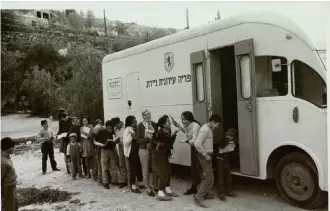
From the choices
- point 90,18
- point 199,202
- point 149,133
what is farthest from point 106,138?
point 199,202

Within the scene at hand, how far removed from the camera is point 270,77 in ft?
17.6

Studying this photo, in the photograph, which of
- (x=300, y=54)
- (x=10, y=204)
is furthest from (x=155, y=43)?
(x=10, y=204)

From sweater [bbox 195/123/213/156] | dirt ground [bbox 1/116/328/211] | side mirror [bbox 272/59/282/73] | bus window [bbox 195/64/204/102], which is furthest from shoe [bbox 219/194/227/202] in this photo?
side mirror [bbox 272/59/282/73]

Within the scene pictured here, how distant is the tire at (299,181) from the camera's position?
4922 mm

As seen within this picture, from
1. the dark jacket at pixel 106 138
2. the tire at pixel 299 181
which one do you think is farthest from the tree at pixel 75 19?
the tire at pixel 299 181

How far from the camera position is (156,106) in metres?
7.57

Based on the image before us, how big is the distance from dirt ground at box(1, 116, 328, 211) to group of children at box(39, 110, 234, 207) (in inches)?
7.7

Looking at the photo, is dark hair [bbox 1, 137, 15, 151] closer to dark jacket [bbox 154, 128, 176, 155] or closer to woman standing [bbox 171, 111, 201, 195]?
dark jacket [bbox 154, 128, 176, 155]

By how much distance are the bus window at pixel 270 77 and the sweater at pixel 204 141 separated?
0.93 meters

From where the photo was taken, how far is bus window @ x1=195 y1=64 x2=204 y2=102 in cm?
639

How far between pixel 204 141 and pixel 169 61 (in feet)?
7.15

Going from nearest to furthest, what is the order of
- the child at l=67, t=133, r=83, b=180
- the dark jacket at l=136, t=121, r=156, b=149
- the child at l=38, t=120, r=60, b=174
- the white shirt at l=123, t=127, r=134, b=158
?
1. the dark jacket at l=136, t=121, r=156, b=149
2. the white shirt at l=123, t=127, r=134, b=158
3. the child at l=67, t=133, r=83, b=180
4. the child at l=38, t=120, r=60, b=174

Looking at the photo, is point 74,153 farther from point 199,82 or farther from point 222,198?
point 222,198

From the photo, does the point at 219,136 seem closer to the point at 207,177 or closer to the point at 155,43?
the point at 207,177
